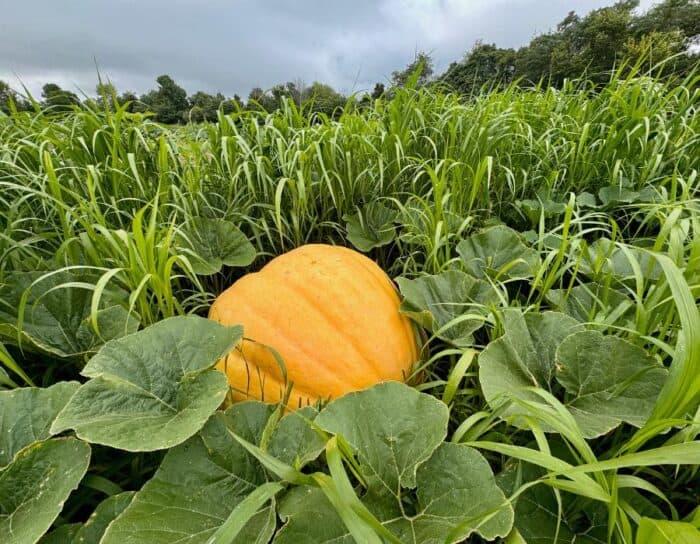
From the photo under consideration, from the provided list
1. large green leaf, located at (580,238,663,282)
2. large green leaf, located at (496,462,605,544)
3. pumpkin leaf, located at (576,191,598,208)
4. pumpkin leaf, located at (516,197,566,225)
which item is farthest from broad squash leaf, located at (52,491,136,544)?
pumpkin leaf, located at (576,191,598,208)

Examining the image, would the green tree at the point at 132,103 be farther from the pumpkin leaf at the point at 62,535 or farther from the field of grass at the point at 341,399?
the pumpkin leaf at the point at 62,535

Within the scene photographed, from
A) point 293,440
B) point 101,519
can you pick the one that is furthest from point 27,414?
point 293,440

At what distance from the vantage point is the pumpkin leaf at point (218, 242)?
1.36m

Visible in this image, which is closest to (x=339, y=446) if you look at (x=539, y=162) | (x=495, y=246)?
(x=495, y=246)

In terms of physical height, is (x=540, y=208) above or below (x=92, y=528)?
above

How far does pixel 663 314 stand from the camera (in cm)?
87

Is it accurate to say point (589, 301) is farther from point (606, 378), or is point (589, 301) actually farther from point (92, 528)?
point (92, 528)

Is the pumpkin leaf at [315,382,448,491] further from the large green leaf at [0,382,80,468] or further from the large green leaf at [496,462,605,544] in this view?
the large green leaf at [0,382,80,468]

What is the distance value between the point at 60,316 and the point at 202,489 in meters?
0.63

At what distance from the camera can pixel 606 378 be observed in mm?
784

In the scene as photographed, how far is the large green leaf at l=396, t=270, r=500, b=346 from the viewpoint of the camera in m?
1.10

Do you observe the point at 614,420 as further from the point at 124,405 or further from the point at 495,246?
the point at 124,405

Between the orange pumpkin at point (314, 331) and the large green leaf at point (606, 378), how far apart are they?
41 cm

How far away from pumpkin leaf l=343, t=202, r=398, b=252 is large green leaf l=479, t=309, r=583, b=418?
0.71 meters
